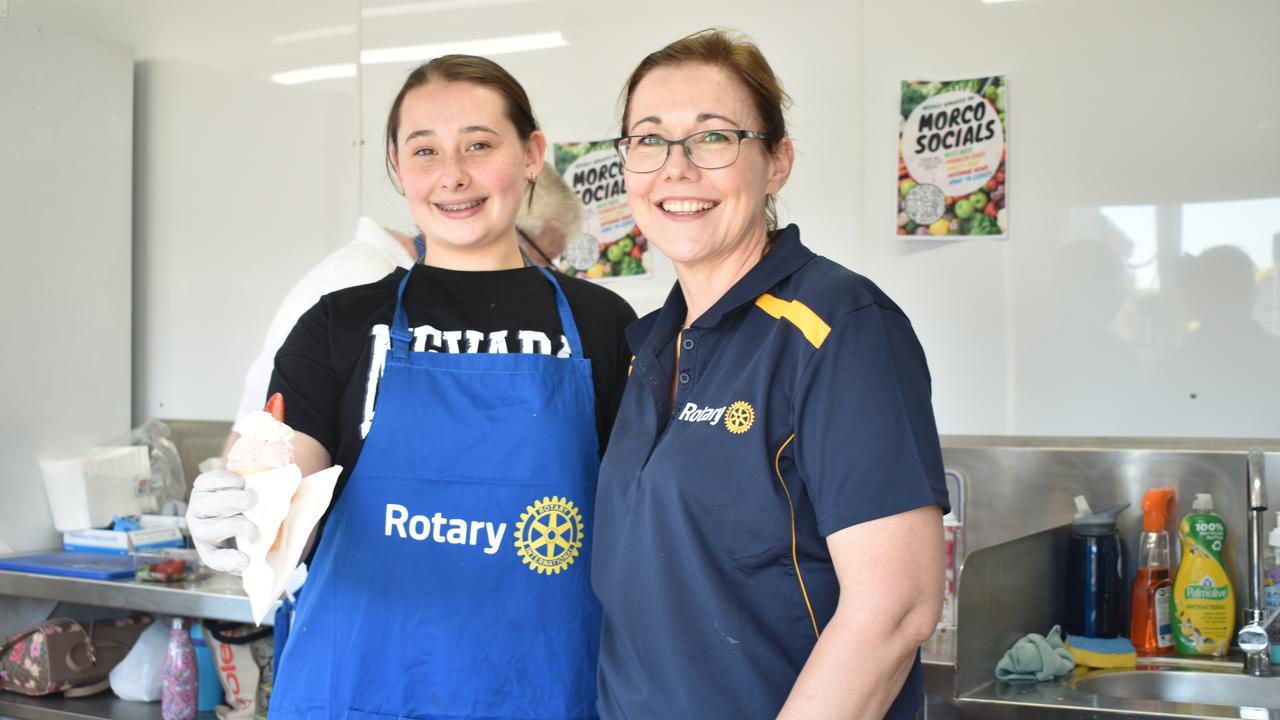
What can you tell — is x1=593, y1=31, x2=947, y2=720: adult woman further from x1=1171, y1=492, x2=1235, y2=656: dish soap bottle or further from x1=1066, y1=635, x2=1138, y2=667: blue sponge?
x1=1171, y1=492, x2=1235, y2=656: dish soap bottle

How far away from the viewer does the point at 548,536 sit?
4.95ft

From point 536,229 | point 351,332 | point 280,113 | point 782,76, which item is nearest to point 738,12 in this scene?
point 782,76

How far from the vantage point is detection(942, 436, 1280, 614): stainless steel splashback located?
2418 millimetres

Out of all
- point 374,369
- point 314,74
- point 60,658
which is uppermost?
point 314,74

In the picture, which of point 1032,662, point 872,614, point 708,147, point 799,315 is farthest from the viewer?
point 1032,662

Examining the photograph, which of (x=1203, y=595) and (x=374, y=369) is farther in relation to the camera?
(x=1203, y=595)

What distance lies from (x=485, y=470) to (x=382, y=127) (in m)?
2.20

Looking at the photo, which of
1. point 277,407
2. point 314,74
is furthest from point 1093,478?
point 314,74

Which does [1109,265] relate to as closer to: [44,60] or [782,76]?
[782,76]

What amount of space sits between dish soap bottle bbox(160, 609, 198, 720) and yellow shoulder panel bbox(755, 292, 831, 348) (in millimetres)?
2115

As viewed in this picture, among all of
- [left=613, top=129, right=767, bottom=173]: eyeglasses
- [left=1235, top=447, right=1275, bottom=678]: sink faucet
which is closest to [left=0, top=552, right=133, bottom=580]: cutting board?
[left=613, top=129, right=767, bottom=173]: eyeglasses

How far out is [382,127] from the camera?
3482mm

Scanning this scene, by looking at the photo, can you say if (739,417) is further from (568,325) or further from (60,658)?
(60,658)

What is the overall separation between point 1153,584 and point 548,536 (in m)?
1.46
